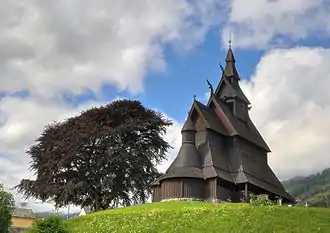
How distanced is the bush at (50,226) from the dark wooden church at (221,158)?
17939mm

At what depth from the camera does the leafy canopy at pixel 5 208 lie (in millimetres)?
64613

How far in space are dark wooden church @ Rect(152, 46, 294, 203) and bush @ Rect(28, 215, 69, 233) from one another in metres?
17.9

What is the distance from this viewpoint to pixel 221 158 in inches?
2507

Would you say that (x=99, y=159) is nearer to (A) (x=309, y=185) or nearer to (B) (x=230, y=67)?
(B) (x=230, y=67)

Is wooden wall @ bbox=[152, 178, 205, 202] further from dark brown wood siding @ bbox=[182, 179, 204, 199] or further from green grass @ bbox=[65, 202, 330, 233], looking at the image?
green grass @ bbox=[65, 202, 330, 233]

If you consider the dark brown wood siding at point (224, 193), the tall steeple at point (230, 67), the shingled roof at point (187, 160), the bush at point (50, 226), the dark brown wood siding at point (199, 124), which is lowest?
the bush at point (50, 226)

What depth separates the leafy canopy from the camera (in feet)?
212

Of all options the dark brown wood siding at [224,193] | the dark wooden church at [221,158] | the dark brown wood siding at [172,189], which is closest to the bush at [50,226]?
the dark brown wood siding at [172,189]

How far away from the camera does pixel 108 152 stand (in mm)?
68938

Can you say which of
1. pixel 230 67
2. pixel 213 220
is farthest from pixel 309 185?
pixel 213 220

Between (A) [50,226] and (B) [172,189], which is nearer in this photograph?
(A) [50,226]

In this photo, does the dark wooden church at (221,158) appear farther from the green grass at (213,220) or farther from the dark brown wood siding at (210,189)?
the green grass at (213,220)

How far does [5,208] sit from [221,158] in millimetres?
26372

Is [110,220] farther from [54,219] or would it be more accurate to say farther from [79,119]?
[79,119]
